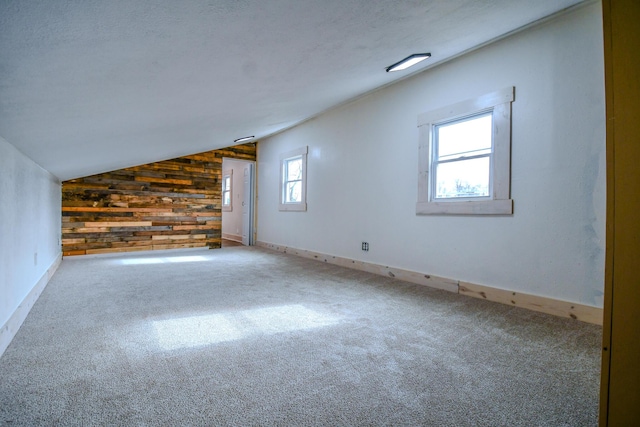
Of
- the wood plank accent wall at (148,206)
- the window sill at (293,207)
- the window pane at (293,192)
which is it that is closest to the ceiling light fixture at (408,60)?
the window sill at (293,207)

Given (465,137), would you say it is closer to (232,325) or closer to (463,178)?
(463,178)

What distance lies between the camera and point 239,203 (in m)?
9.00

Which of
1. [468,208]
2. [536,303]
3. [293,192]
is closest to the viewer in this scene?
[536,303]

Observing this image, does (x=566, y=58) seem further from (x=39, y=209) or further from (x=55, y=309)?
(x=39, y=209)

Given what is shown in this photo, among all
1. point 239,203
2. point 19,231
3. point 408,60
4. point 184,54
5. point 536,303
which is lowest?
point 536,303

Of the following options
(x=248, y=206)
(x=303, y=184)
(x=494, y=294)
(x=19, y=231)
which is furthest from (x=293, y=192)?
(x=19, y=231)

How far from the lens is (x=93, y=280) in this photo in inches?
151

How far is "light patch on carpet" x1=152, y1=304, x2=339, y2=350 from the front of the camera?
2.08m

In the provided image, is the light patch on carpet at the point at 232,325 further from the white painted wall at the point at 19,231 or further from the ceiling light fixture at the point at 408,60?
the ceiling light fixture at the point at 408,60

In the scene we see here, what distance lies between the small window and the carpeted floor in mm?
2982

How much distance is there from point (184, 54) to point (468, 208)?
2.88 metres

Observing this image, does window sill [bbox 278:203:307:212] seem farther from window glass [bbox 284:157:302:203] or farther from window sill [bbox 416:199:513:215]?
window sill [bbox 416:199:513:215]

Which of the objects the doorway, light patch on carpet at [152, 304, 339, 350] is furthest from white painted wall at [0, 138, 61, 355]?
A: the doorway

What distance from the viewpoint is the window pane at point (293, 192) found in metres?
6.22
